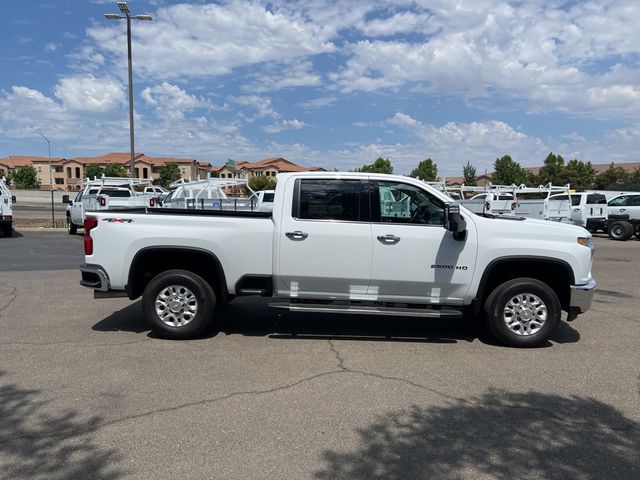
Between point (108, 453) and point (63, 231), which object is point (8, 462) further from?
point (63, 231)

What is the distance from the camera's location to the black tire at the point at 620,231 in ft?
66.2

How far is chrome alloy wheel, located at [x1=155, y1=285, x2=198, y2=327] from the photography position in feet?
19.3

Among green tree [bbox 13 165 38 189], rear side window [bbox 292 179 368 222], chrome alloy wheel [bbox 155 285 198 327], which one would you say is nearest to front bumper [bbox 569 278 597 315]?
rear side window [bbox 292 179 368 222]

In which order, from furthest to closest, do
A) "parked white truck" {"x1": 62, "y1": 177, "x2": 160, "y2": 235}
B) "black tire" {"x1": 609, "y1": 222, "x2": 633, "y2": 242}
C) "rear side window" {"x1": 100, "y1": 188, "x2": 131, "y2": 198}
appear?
"black tire" {"x1": 609, "y1": 222, "x2": 633, "y2": 242} < "rear side window" {"x1": 100, "y1": 188, "x2": 131, "y2": 198} < "parked white truck" {"x1": 62, "y1": 177, "x2": 160, "y2": 235}

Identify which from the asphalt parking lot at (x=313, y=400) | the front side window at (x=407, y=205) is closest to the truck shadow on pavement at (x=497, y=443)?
the asphalt parking lot at (x=313, y=400)

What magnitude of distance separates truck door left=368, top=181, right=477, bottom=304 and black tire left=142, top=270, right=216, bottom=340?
1876mm

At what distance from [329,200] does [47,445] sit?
354cm

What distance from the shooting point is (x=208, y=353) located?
5.47 metres

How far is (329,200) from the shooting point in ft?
19.1

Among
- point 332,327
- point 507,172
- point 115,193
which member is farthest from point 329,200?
point 507,172

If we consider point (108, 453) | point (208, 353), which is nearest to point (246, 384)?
point (208, 353)

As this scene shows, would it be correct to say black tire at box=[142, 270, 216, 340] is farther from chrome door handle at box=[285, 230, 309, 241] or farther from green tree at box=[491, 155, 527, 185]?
green tree at box=[491, 155, 527, 185]

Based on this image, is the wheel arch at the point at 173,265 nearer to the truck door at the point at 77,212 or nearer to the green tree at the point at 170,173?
the truck door at the point at 77,212

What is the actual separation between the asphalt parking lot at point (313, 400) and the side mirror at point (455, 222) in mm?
1277
